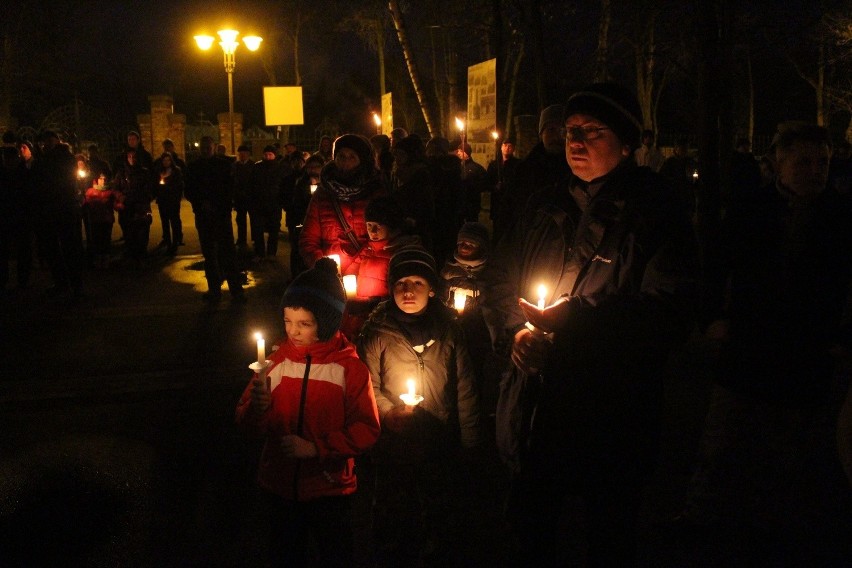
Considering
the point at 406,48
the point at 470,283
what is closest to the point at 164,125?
the point at 406,48

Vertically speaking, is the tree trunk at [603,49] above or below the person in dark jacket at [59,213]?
above

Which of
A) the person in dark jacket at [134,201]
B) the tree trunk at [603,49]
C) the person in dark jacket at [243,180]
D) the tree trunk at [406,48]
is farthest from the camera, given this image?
the tree trunk at [406,48]

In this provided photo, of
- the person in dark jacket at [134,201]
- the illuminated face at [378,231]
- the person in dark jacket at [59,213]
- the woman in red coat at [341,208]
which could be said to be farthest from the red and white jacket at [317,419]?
the person in dark jacket at [134,201]

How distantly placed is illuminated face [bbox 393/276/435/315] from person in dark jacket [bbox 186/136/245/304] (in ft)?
19.9

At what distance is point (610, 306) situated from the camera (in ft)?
8.23

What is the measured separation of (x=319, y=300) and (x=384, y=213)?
1.96m

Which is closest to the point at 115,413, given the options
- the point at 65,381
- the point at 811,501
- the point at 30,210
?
the point at 65,381

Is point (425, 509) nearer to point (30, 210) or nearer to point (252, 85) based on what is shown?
point (30, 210)

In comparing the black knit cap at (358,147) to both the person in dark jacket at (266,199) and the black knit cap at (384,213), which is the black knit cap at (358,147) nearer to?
the black knit cap at (384,213)

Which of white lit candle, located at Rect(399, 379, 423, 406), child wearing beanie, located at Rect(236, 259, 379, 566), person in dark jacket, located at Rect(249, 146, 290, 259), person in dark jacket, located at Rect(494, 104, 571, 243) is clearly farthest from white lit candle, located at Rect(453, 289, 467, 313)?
person in dark jacket, located at Rect(249, 146, 290, 259)

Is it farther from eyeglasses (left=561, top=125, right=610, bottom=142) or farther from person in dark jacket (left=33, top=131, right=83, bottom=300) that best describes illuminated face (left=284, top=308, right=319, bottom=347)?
person in dark jacket (left=33, top=131, right=83, bottom=300)

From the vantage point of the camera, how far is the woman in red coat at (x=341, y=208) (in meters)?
5.45

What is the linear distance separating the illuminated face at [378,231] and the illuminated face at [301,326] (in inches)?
75.6

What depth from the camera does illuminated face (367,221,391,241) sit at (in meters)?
5.07
